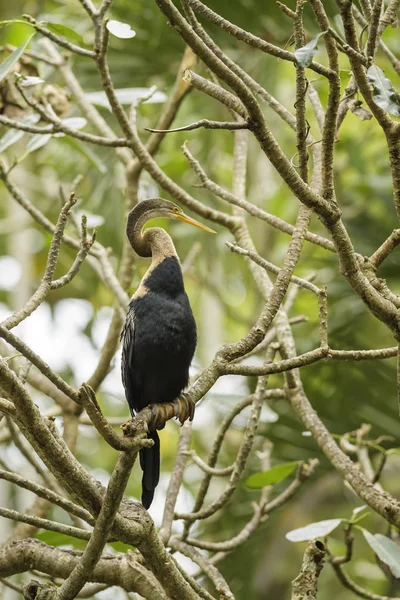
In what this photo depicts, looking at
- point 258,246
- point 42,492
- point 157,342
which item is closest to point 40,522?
point 42,492

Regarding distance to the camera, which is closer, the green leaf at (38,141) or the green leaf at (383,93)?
the green leaf at (383,93)

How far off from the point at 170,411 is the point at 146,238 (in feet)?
2.56

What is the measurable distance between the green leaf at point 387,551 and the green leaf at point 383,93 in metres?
1.50

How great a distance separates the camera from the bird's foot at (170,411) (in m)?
2.53

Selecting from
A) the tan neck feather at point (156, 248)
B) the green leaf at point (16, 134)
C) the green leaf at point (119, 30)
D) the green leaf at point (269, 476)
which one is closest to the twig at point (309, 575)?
the green leaf at point (269, 476)

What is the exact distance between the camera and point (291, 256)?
91.5 inches

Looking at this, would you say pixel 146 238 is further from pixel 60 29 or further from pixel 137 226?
pixel 60 29

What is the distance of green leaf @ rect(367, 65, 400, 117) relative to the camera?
2.00m

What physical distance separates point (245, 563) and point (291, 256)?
2725mm

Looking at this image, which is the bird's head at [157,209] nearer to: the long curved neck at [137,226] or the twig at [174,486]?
the long curved neck at [137,226]

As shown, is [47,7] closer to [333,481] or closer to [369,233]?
[369,233]

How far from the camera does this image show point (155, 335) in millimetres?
2896

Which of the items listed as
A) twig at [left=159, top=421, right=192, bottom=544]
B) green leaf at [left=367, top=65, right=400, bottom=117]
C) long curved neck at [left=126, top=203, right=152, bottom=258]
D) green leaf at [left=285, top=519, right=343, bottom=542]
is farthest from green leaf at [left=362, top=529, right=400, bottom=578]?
green leaf at [left=367, top=65, right=400, bottom=117]

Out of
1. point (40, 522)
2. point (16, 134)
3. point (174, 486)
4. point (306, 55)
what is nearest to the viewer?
point (306, 55)
